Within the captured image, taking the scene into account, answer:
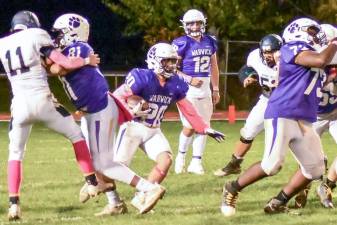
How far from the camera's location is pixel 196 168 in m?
10.2

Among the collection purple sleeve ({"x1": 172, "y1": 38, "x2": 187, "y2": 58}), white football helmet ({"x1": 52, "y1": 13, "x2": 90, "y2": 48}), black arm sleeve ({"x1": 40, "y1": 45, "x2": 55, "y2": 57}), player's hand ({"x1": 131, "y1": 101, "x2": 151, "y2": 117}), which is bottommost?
purple sleeve ({"x1": 172, "y1": 38, "x2": 187, "y2": 58})

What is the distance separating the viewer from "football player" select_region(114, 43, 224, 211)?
757cm

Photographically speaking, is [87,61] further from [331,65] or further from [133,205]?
[331,65]

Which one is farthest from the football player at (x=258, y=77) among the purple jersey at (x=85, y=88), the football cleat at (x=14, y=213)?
the football cleat at (x=14, y=213)

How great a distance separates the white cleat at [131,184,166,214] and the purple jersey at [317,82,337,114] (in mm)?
1960

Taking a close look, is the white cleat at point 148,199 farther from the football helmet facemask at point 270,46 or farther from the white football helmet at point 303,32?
the football helmet facemask at point 270,46

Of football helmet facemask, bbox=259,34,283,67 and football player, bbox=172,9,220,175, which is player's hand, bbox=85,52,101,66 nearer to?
football helmet facemask, bbox=259,34,283,67

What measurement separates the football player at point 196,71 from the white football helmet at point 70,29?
10.3ft

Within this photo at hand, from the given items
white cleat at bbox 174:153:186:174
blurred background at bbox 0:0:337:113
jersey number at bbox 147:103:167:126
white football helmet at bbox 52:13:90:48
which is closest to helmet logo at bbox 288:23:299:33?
jersey number at bbox 147:103:167:126

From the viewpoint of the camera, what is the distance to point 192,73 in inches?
424

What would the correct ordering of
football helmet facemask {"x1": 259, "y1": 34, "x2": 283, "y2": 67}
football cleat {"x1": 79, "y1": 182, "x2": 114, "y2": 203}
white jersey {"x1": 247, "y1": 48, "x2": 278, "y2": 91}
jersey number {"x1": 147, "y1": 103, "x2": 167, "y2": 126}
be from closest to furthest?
football cleat {"x1": 79, "y1": 182, "x2": 114, "y2": 203}, jersey number {"x1": 147, "y1": 103, "x2": 167, "y2": 126}, football helmet facemask {"x1": 259, "y1": 34, "x2": 283, "y2": 67}, white jersey {"x1": 247, "y1": 48, "x2": 278, "y2": 91}

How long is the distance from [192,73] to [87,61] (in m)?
3.67

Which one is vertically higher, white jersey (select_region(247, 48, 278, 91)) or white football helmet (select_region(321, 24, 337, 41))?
white football helmet (select_region(321, 24, 337, 41))

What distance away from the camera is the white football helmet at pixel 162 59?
7.59 meters
